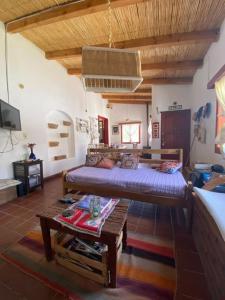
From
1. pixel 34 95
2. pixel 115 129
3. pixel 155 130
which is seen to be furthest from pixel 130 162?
pixel 115 129

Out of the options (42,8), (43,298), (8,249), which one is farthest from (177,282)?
(42,8)

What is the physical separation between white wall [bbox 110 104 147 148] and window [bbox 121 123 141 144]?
8.4 inches

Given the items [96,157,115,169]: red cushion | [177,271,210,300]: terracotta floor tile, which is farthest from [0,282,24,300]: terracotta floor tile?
[96,157,115,169]: red cushion

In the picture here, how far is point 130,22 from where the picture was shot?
2729 millimetres

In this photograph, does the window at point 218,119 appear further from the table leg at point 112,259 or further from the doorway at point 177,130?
the table leg at point 112,259

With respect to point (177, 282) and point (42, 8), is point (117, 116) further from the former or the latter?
point (177, 282)

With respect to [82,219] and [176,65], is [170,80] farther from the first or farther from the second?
[82,219]

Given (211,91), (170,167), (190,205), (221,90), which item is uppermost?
(211,91)

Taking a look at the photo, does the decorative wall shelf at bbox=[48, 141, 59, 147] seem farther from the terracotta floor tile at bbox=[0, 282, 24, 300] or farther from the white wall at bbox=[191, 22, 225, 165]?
the white wall at bbox=[191, 22, 225, 165]

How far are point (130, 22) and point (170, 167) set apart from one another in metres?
2.62

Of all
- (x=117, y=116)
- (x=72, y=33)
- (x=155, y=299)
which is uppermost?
(x=72, y=33)

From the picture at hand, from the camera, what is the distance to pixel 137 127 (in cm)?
841

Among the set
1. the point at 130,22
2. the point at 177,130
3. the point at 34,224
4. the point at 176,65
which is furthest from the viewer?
the point at 177,130

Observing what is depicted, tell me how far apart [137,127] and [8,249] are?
295 inches
